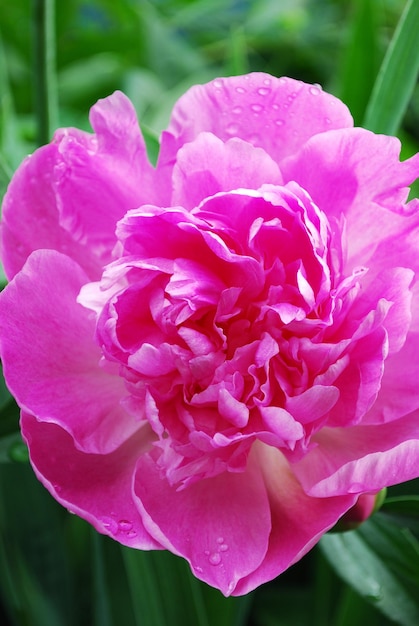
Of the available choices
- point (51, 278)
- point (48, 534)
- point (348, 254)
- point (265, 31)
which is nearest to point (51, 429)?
point (51, 278)

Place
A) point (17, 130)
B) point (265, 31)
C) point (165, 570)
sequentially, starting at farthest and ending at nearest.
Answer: point (265, 31)
point (17, 130)
point (165, 570)

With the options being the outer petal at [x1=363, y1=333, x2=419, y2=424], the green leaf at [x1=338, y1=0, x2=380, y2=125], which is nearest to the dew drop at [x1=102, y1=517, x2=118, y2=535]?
the outer petal at [x1=363, y1=333, x2=419, y2=424]

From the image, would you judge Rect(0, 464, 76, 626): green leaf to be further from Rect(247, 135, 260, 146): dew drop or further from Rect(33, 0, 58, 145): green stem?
Rect(247, 135, 260, 146): dew drop

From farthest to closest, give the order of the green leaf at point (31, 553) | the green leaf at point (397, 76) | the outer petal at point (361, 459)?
the green leaf at point (31, 553) < the green leaf at point (397, 76) < the outer petal at point (361, 459)

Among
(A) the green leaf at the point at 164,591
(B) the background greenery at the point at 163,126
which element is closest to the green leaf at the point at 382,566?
(B) the background greenery at the point at 163,126

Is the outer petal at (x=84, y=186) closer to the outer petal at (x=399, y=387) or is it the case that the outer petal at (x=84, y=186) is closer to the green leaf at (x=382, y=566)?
the outer petal at (x=399, y=387)

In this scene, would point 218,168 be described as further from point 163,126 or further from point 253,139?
point 163,126

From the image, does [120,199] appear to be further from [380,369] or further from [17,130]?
[17,130]
